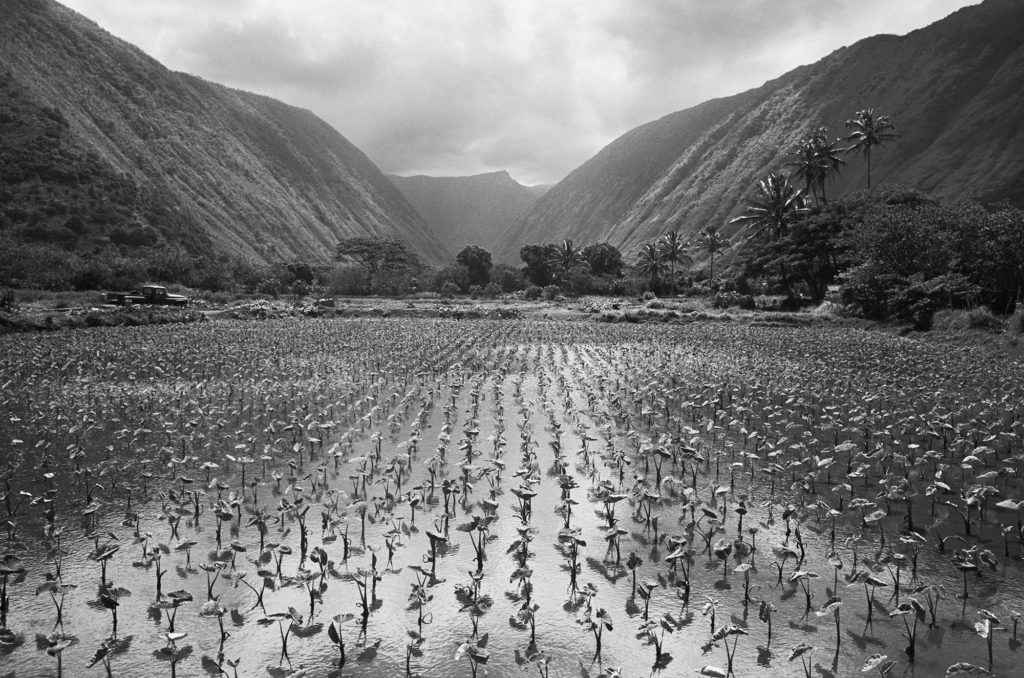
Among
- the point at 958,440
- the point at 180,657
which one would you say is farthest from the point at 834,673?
the point at 958,440

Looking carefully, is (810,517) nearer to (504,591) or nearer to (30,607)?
(504,591)

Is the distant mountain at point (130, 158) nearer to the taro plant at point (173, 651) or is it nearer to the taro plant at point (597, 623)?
the taro plant at point (173, 651)

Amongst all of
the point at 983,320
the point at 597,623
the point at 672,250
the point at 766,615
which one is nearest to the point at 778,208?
the point at 672,250

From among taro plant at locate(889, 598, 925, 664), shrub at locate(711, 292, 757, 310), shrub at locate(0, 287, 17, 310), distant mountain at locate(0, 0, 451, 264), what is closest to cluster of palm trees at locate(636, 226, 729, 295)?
shrub at locate(711, 292, 757, 310)

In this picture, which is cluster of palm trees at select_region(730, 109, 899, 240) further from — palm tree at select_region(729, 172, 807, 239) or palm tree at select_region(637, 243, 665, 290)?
palm tree at select_region(637, 243, 665, 290)

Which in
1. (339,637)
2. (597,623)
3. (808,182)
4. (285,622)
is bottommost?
(285,622)

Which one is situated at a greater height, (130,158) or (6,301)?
(130,158)

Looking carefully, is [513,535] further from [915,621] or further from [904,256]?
[904,256]
